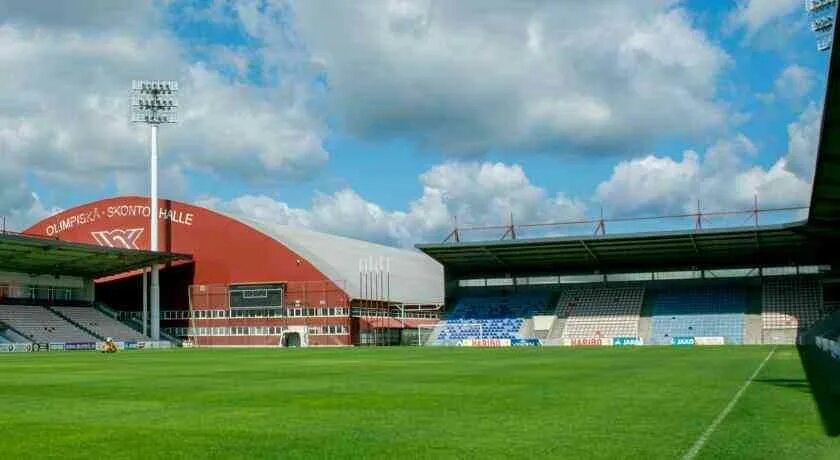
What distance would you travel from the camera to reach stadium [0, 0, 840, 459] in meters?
13.6

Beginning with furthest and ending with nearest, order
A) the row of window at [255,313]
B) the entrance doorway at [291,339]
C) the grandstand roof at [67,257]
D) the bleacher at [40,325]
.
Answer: the entrance doorway at [291,339] → the row of window at [255,313] → the bleacher at [40,325] → the grandstand roof at [67,257]

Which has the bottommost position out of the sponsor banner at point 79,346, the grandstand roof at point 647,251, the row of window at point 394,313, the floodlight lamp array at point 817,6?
the sponsor banner at point 79,346

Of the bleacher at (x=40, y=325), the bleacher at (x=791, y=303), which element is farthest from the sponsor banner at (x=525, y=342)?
the bleacher at (x=40, y=325)

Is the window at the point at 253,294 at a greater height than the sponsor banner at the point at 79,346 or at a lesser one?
greater

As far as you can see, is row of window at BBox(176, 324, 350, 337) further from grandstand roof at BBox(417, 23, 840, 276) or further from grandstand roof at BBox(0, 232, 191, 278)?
grandstand roof at BBox(417, 23, 840, 276)

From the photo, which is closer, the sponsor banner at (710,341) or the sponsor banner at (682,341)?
the sponsor banner at (710,341)

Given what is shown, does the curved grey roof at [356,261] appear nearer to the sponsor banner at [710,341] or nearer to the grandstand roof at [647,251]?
the grandstand roof at [647,251]

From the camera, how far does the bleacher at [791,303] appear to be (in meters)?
72.7

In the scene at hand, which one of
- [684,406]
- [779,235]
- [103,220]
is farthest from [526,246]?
[684,406]

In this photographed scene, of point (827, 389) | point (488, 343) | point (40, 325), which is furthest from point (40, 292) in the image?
point (827, 389)

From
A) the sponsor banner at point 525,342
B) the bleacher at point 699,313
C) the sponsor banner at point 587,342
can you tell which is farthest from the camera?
the sponsor banner at point 525,342

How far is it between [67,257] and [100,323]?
7956mm

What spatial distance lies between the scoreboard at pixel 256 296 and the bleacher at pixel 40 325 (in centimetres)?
1383

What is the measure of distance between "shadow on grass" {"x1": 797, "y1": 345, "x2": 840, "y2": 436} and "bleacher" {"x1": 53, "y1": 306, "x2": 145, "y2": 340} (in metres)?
68.9
